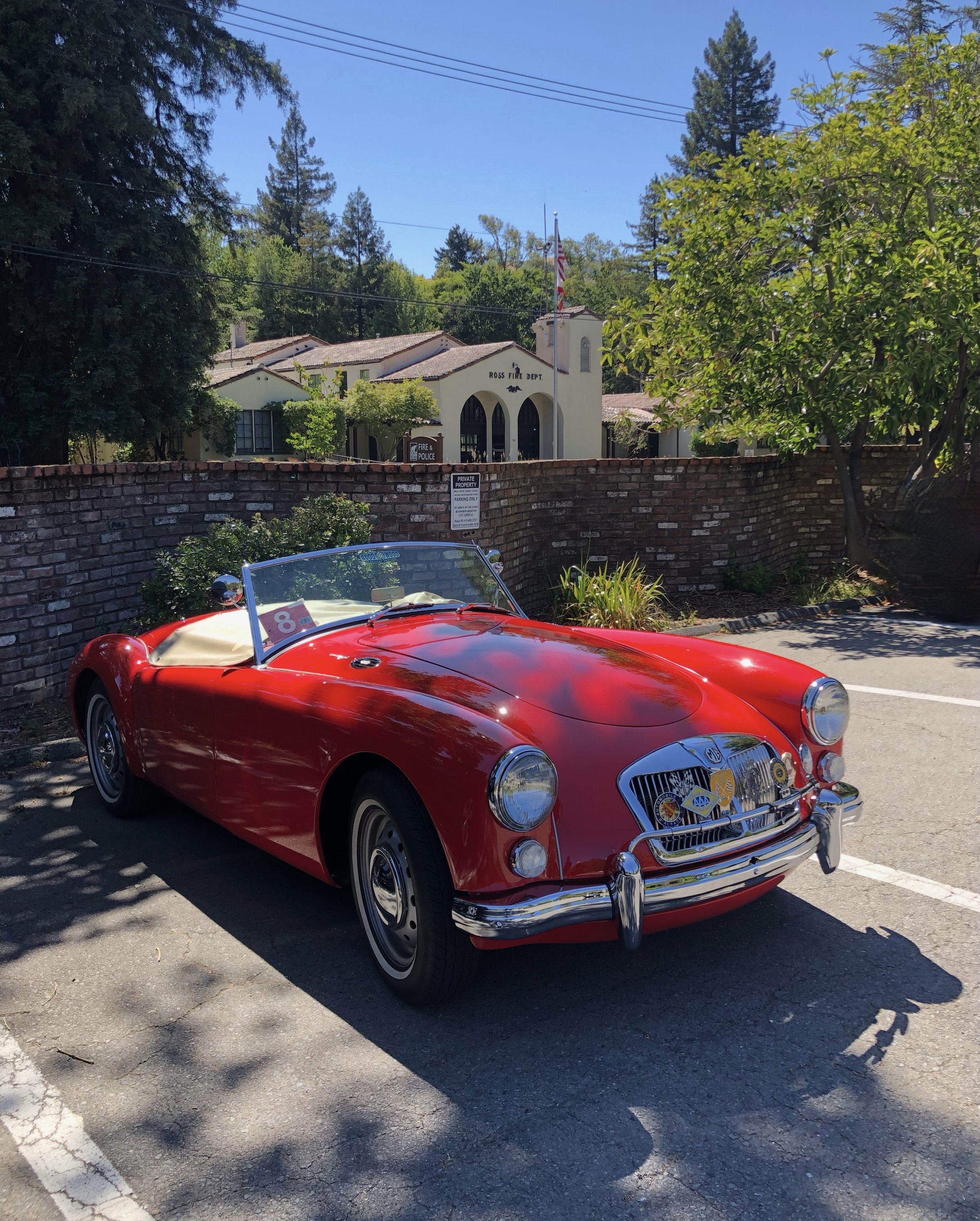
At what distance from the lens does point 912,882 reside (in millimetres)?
4051

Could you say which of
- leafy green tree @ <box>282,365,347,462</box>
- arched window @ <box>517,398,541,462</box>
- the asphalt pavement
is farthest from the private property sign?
arched window @ <box>517,398,541,462</box>

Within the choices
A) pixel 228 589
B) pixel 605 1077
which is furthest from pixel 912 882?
pixel 228 589

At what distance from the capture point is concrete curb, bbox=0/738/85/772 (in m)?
5.96

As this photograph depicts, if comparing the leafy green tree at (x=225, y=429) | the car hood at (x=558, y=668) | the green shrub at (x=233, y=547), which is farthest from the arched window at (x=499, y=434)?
the car hood at (x=558, y=668)

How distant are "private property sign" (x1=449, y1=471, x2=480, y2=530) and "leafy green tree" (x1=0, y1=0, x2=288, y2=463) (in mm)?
12938

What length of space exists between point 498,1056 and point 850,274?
10.4 m

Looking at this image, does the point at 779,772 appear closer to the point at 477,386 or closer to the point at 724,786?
the point at 724,786

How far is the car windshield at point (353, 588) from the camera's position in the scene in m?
4.21

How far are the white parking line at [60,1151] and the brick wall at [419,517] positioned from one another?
4.34m

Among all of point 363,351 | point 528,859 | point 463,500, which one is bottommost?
point 528,859

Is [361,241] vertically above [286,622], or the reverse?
[361,241]

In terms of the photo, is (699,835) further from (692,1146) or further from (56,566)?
(56,566)

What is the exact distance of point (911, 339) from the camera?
10.8 metres

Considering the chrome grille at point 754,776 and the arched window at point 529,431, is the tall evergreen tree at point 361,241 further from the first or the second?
the chrome grille at point 754,776
